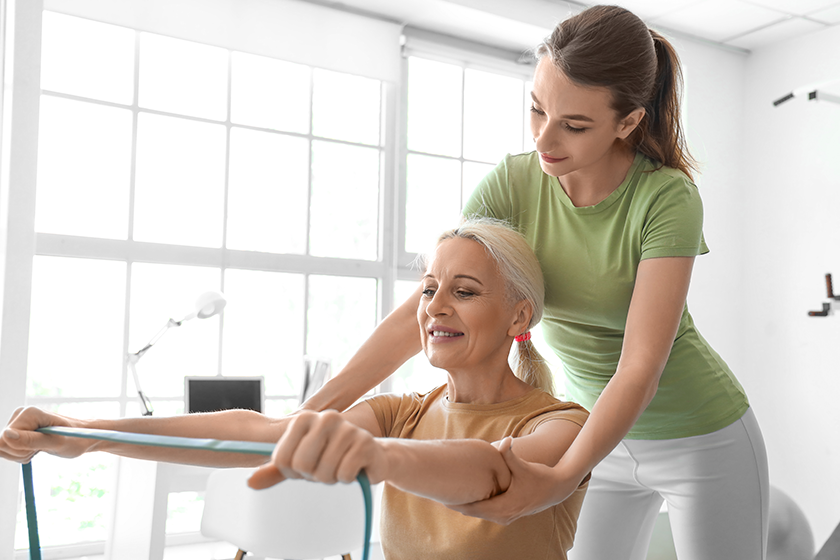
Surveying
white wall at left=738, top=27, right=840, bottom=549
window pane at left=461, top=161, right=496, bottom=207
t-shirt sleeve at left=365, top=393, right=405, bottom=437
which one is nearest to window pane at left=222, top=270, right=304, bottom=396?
window pane at left=461, top=161, right=496, bottom=207

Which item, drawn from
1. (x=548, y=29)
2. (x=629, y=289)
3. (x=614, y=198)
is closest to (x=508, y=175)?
(x=614, y=198)

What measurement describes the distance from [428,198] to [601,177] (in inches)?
110

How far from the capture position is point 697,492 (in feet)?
4.66

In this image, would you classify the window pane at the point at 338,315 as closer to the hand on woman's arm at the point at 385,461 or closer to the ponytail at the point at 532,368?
the ponytail at the point at 532,368

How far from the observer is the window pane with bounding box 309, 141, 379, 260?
3828mm

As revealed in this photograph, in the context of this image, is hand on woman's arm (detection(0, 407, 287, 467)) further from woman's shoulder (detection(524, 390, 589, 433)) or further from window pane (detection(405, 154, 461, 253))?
window pane (detection(405, 154, 461, 253))

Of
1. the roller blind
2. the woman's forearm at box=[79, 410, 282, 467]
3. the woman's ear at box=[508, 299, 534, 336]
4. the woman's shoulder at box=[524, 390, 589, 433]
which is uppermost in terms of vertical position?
the roller blind

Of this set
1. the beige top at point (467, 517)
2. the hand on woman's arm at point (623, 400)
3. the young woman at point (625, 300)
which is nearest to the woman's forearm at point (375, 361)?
the young woman at point (625, 300)

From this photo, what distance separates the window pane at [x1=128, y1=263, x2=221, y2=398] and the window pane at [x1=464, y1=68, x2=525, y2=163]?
5.50 feet

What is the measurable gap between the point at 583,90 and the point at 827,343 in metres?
3.69

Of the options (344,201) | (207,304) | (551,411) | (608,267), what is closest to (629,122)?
(608,267)

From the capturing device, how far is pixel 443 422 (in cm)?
140

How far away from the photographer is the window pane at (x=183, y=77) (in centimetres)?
343

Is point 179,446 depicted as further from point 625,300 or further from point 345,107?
point 345,107
